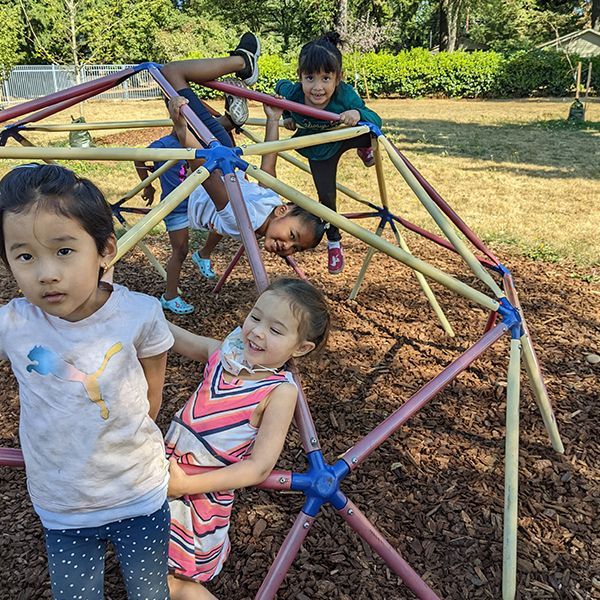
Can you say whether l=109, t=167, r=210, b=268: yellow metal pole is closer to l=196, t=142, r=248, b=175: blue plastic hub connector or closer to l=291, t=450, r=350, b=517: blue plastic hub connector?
l=196, t=142, r=248, b=175: blue plastic hub connector

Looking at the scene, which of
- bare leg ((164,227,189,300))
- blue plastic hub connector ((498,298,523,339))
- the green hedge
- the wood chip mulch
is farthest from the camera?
the green hedge

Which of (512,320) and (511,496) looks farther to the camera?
(512,320)

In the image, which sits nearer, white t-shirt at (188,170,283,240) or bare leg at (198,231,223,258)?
white t-shirt at (188,170,283,240)

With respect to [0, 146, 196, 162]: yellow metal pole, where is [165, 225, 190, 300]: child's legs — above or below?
below

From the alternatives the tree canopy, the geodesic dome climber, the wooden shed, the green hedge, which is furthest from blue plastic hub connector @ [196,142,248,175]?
the wooden shed

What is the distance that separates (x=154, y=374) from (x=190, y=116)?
1.70 metres

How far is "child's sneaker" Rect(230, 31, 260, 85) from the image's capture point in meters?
3.46

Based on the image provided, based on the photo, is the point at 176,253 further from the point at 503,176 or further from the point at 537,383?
the point at 503,176

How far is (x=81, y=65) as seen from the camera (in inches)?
632

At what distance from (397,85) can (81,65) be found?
17006 millimetres

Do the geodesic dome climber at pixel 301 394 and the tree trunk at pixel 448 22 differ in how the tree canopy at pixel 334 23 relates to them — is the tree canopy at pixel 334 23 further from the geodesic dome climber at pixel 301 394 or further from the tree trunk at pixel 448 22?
the geodesic dome climber at pixel 301 394

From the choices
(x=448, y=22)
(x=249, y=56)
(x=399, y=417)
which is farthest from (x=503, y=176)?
(x=448, y=22)

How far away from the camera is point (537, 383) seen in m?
2.86

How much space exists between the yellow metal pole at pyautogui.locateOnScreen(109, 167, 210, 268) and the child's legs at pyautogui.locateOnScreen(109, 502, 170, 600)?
0.81 metres
